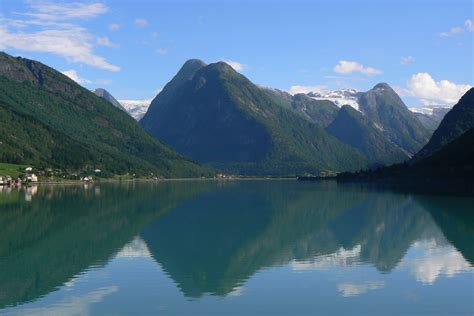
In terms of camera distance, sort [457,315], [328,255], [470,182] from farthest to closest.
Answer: [470,182] → [328,255] → [457,315]

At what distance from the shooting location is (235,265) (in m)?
49.5

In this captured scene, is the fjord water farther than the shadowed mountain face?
No

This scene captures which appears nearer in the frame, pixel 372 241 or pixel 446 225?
pixel 372 241

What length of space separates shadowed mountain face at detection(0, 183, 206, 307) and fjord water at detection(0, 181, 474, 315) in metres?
0.14

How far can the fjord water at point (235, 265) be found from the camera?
36.1 meters

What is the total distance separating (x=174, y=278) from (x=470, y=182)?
159 m

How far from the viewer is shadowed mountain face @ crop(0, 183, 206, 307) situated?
42.8 m

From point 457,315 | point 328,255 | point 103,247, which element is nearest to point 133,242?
point 103,247

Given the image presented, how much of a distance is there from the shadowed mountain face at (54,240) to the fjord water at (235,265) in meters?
0.14

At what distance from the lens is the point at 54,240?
218 ft

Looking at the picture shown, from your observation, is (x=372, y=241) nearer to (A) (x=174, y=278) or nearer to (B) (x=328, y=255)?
(B) (x=328, y=255)

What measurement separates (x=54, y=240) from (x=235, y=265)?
25.8 meters

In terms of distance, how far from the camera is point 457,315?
1314 inches

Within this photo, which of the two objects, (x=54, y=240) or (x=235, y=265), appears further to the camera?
(x=54, y=240)
